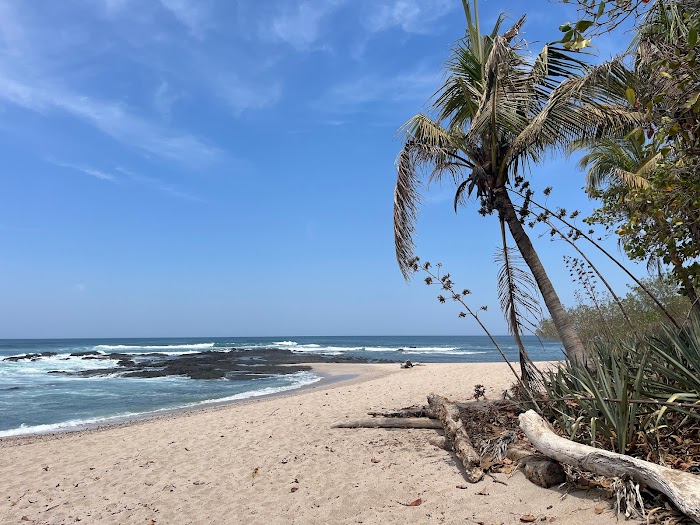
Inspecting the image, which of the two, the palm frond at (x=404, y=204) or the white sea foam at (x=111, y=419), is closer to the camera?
the palm frond at (x=404, y=204)

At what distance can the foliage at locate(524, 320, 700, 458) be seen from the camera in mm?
3807

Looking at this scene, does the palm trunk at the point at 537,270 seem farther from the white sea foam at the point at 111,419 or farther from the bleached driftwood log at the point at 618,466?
the white sea foam at the point at 111,419

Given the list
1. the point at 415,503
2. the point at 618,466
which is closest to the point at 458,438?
the point at 415,503

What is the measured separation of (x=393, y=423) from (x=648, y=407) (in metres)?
Answer: 4.12

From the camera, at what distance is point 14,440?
10.5 meters

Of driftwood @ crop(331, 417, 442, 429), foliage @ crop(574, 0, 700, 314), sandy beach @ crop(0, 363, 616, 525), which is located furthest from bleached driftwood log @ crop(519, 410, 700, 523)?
driftwood @ crop(331, 417, 442, 429)

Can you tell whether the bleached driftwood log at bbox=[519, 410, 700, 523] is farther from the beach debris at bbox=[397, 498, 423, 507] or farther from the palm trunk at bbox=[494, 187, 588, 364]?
the palm trunk at bbox=[494, 187, 588, 364]

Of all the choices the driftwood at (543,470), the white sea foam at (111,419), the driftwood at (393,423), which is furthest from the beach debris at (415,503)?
the white sea foam at (111,419)

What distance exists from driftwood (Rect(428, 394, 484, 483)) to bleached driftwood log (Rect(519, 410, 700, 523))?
62 cm

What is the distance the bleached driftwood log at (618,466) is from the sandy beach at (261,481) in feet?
0.85

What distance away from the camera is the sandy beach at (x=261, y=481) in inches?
164

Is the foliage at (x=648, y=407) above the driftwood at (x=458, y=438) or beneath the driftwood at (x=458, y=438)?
above

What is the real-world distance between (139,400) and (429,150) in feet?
47.8

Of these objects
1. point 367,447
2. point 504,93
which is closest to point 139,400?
point 367,447
